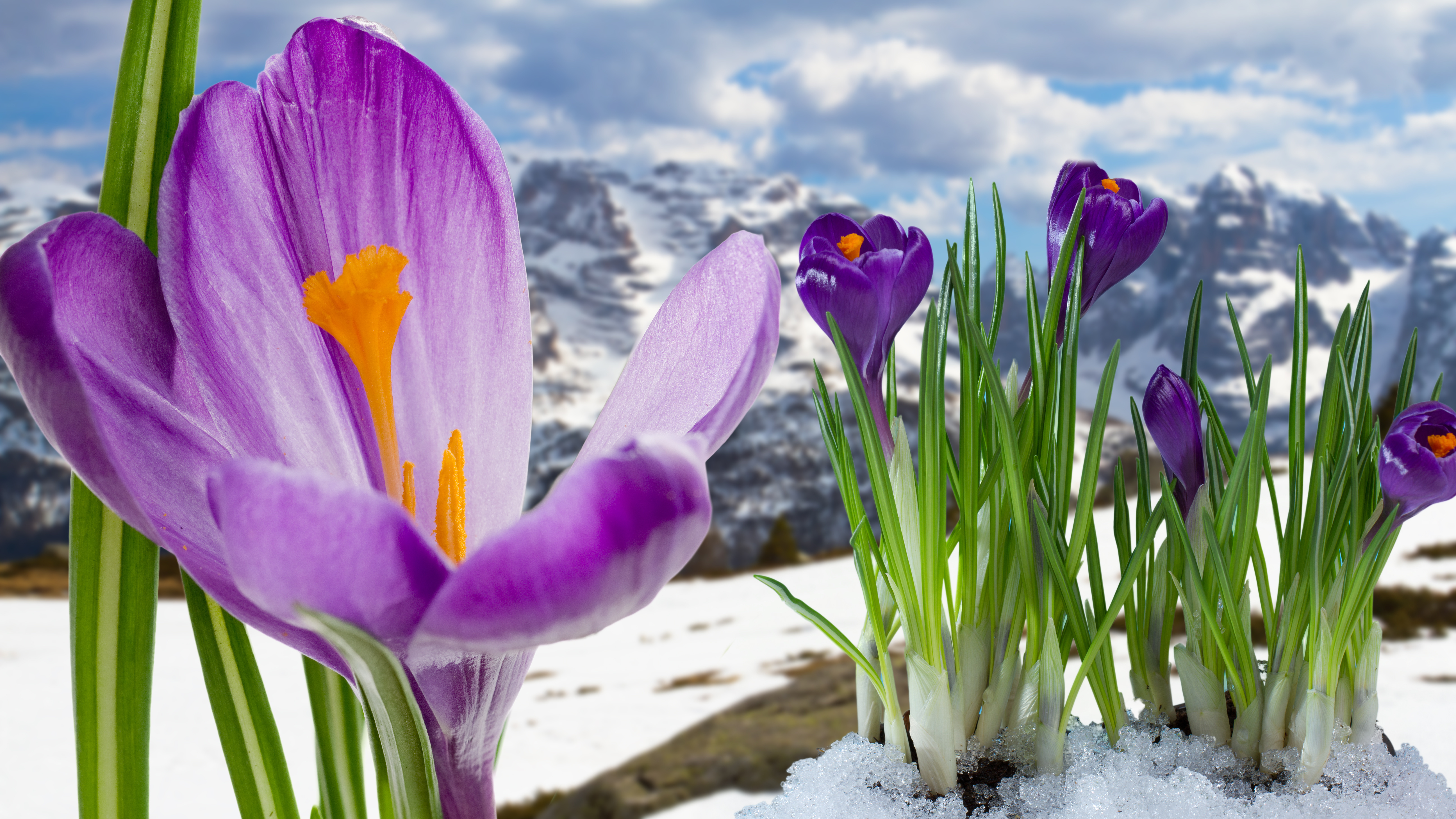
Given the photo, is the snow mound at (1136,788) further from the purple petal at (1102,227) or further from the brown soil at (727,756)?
the brown soil at (727,756)

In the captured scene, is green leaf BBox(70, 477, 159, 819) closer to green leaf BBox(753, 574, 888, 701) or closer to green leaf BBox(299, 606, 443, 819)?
green leaf BBox(299, 606, 443, 819)

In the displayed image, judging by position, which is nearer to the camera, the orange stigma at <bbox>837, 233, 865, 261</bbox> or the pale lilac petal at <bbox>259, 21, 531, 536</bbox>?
the pale lilac petal at <bbox>259, 21, 531, 536</bbox>

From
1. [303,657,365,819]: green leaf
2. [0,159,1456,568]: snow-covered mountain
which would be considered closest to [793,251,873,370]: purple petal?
[303,657,365,819]: green leaf

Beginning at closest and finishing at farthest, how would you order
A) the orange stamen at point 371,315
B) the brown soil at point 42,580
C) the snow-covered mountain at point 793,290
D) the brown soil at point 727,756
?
1. the orange stamen at point 371,315
2. the brown soil at point 727,756
3. the brown soil at point 42,580
4. the snow-covered mountain at point 793,290

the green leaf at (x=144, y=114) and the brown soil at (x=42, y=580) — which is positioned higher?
the green leaf at (x=144, y=114)

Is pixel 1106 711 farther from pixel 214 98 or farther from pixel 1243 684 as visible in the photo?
pixel 214 98

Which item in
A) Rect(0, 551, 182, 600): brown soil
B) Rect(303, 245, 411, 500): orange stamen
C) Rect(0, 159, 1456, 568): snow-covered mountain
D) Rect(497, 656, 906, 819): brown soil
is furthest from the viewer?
Rect(0, 159, 1456, 568): snow-covered mountain

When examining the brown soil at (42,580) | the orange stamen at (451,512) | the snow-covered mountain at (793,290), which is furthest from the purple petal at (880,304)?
the snow-covered mountain at (793,290)

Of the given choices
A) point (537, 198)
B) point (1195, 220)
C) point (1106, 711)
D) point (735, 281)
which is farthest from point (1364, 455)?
point (1195, 220)
